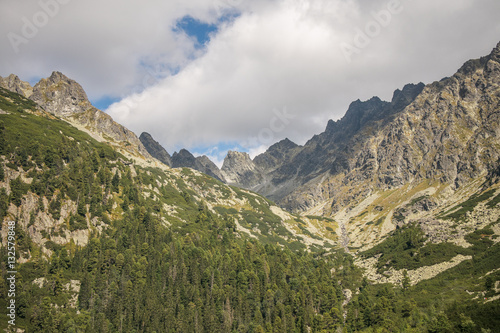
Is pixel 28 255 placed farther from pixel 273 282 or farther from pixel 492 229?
pixel 492 229

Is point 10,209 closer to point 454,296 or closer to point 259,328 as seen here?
point 259,328

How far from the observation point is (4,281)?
123438 millimetres

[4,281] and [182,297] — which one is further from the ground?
[4,281]

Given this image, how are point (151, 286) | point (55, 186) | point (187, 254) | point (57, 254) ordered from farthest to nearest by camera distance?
point (187, 254), point (55, 186), point (151, 286), point (57, 254)

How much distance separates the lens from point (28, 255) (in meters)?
142

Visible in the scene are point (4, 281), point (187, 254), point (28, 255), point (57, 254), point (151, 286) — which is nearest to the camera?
point (4, 281)

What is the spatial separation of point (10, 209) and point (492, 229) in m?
257

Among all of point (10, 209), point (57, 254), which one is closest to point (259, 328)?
point (57, 254)

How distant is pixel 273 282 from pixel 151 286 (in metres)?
75.0

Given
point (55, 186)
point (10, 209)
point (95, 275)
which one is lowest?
point (95, 275)

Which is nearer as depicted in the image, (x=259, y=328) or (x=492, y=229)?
(x=259, y=328)

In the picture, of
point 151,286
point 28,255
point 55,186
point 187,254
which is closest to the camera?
point 28,255

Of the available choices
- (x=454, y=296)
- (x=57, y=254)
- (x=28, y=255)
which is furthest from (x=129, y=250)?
(x=454, y=296)

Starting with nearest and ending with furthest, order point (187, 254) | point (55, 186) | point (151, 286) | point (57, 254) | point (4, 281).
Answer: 1. point (4, 281)
2. point (57, 254)
3. point (151, 286)
4. point (55, 186)
5. point (187, 254)
